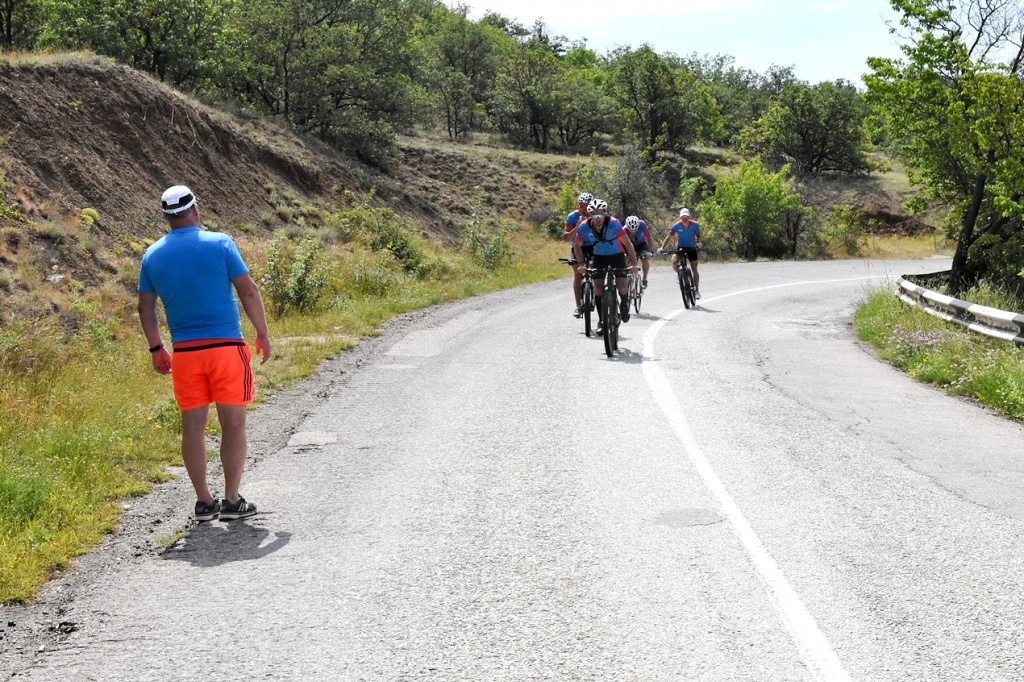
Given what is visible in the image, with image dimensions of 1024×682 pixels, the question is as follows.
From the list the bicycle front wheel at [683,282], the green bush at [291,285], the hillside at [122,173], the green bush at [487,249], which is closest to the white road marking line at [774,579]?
the green bush at [291,285]

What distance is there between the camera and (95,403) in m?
9.13

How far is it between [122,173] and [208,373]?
19483 millimetres

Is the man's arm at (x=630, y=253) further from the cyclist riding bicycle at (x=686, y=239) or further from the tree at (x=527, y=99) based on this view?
the tree at (x=527, y=99)

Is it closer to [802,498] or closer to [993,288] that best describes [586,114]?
[993,288]

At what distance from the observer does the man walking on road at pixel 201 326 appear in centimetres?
612

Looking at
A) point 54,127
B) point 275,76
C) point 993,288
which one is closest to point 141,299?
point 993,288

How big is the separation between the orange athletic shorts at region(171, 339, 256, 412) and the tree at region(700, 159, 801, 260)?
38738 millimetres

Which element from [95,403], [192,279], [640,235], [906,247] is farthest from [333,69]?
[192,279]

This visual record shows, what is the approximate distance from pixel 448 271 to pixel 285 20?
14.8 meters

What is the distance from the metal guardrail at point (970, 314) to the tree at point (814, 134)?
41222mm

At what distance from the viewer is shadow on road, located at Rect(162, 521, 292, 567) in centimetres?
562

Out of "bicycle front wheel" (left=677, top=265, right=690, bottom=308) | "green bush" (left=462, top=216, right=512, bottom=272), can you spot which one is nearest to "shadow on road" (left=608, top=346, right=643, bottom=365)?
"bicycle front wheel" (left=677, top=265, right=690, bottom=308)

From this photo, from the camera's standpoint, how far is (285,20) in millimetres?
37188

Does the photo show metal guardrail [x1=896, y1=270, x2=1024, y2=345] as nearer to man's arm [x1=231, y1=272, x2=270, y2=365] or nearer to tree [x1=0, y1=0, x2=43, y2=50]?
man's arm [x1=231, y1=272, x2=270, y2=365]
